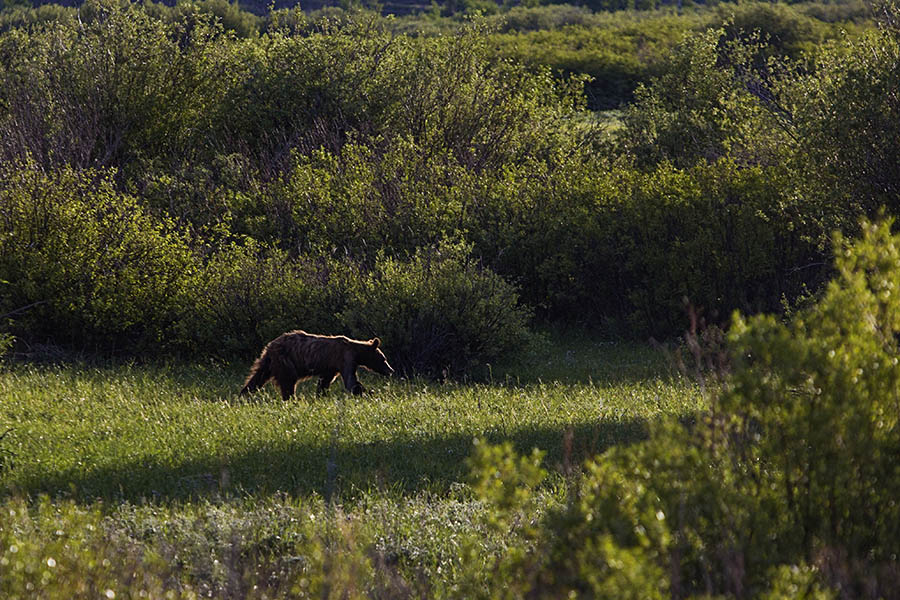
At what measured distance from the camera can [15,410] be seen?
1463cm

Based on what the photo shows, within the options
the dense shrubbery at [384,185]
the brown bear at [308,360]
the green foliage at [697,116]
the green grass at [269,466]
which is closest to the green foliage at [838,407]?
the green grass at [269,466]

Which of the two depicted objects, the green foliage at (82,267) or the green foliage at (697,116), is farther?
the green foliage at (697,116)

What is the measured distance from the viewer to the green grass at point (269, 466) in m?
8.03

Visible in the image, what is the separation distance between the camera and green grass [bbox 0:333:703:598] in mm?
8031

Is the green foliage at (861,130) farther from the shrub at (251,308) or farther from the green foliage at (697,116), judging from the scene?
the shrub at (251,308)

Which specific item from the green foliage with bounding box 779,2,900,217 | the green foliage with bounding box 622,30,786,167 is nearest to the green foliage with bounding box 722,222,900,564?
the green foliage with bounding box 779,2,900,217

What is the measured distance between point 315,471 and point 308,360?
3.42 metres

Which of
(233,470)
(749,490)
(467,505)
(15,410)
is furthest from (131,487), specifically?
(749,490)

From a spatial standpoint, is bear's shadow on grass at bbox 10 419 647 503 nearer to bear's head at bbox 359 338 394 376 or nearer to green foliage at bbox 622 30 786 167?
bear's head at bbox 359 338 394 376

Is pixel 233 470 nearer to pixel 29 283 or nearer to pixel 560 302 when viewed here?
pixel 29 283

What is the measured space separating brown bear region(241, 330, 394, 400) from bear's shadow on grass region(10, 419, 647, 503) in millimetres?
A: 2455

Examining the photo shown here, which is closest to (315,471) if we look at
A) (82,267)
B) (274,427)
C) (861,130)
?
(274,427)

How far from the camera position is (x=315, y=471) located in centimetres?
1180

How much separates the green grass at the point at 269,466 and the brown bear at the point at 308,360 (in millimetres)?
284
